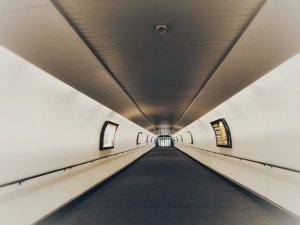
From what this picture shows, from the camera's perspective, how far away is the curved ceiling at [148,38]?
115 inches

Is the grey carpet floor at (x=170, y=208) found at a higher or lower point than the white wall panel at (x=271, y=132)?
lower

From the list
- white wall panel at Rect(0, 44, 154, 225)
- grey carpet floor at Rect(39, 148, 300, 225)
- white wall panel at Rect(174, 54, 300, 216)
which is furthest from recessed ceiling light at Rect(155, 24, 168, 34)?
grey carpet floor at Rect(39, 148, 300, 225)

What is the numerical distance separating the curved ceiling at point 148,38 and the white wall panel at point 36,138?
0.40m

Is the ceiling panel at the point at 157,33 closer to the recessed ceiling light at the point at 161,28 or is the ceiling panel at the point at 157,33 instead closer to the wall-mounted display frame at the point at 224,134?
the recessed ceiling light at the point at 161,28

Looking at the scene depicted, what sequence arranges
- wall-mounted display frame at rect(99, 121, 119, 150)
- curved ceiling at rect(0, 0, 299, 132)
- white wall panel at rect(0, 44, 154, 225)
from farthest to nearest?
wall-mounted display frame at rect(99, 121, 119, 150)
white wall panel at rect(0, 44, 154, 225)
curved ceiling at rect(0, 0, 299, 132)

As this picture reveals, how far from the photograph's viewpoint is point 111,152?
486 inches

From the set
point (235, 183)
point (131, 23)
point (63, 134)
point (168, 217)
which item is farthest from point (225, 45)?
point (235, 183)

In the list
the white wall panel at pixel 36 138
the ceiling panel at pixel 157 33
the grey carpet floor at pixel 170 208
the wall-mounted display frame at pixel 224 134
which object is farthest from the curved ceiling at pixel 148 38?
the wall-mounted display frame at pixel 224 134

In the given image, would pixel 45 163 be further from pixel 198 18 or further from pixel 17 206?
pixel 198 18

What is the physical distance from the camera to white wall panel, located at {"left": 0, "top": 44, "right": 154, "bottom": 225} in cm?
416

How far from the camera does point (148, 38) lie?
3922 mm

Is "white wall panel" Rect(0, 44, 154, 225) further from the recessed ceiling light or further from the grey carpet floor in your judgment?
the recessed ceiling light

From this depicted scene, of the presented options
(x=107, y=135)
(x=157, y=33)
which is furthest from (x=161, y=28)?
(x=107, y=135)

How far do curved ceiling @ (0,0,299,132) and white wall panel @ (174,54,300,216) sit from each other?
0.53m
